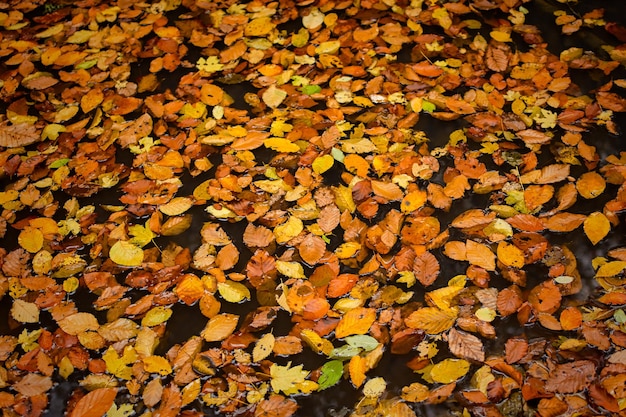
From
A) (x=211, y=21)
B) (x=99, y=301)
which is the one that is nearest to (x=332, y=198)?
(x=99, y=301)

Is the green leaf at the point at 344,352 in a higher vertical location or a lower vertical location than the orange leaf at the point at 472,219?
lower

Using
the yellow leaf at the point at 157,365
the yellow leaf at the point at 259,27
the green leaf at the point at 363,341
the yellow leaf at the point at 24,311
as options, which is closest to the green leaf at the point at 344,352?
the green leaf at the point at 363,341

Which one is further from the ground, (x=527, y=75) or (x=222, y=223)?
(x=527, y=75)

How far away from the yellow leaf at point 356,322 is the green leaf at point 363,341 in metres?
0.02

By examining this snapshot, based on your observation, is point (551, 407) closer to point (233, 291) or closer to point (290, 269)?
point (290, 269)

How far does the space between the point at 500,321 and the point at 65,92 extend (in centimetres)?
264

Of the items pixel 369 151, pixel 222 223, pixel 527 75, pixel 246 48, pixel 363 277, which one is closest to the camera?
pixel 363 277

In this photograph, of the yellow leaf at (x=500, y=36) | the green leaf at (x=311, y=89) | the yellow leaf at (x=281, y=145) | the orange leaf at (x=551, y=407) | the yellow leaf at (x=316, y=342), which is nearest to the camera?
the orange leaf at (x=551, y=407)

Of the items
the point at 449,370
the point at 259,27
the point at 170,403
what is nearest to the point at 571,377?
the point at 449,370

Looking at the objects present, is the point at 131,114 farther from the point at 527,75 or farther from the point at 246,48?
the point at 527,75

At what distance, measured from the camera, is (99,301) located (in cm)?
214

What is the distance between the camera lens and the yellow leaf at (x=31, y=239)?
232 centimetres

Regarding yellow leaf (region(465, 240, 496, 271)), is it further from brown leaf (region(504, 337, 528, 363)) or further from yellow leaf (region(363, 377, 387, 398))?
yellow leaf (region(363, 377, 387, 398))

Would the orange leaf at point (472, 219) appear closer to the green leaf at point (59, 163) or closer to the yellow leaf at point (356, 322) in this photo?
the yellow leaf at point (356, 322)
